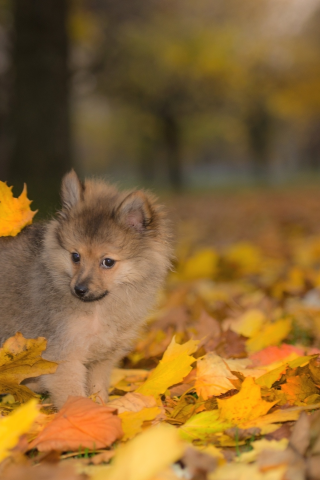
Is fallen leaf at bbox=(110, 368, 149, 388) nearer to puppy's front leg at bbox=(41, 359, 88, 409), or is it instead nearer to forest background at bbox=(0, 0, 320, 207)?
puppy's front leg at bbox=(41, 359, 88, 409)

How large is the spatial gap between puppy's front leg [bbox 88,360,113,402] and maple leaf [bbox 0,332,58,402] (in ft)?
1.53

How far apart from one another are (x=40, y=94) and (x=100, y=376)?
7.28 metres

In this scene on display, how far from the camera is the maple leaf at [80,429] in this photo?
84.0 inches

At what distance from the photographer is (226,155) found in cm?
6831

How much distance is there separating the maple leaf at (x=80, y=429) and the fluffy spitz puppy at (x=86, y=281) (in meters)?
0.56

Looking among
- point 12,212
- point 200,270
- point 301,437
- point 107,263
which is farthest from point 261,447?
point 200,270

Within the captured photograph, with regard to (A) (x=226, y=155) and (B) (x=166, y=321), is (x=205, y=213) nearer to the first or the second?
(B) (x=166, y=321)

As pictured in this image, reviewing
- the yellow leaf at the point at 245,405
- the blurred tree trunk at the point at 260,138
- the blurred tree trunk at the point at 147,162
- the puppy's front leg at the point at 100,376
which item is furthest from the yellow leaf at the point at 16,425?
the blurred tree trunk at the point at 147,162

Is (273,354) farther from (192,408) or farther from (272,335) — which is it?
(192,408)

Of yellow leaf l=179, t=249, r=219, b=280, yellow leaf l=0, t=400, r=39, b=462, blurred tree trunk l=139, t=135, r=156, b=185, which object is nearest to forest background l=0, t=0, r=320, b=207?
yellow leaf l=179, t=249, r=219, b=280

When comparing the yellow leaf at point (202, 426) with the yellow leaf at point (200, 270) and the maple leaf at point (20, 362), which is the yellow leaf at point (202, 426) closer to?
the maple leaf at point (20, 362)

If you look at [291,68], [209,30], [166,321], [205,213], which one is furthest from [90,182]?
[291,68]

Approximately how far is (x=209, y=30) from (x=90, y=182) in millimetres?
17641

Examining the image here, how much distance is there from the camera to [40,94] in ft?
30.6
